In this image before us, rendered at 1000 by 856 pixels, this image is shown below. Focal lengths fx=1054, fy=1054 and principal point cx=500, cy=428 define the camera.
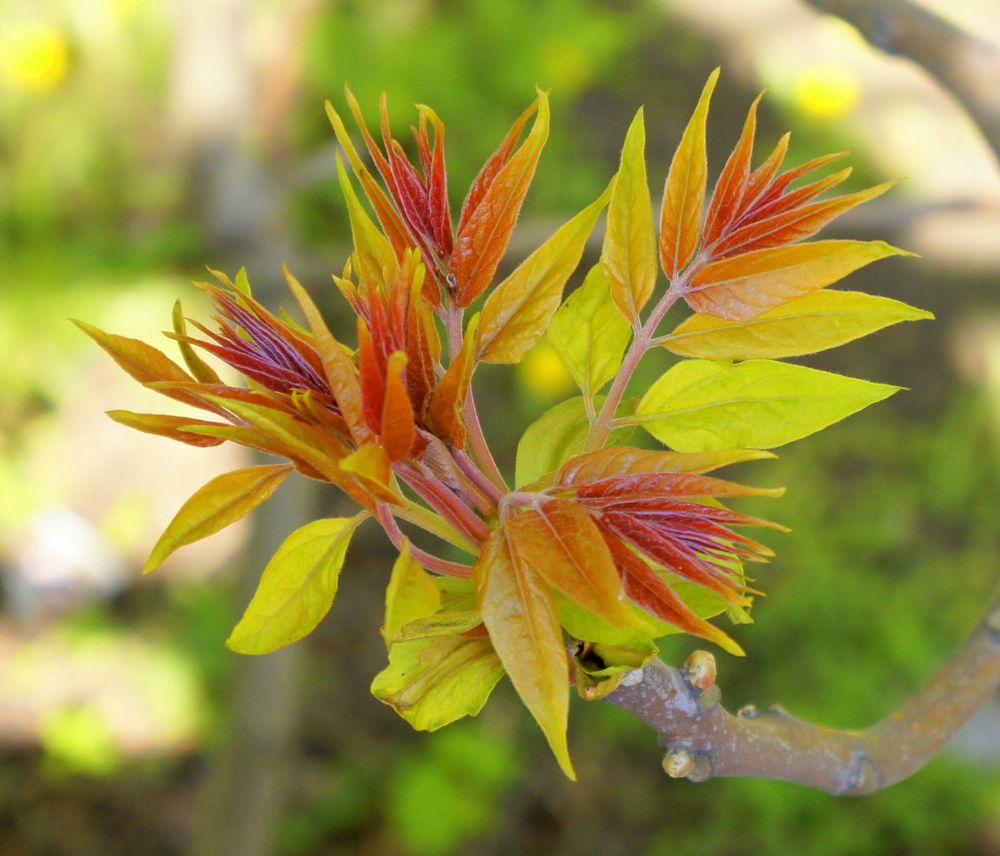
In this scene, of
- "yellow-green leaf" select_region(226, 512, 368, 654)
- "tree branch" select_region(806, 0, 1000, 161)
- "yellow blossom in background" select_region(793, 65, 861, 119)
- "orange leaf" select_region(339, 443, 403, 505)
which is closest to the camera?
"orange leaf" select_region(339, 443, 403, 505)

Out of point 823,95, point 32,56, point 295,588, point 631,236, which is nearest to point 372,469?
point 295,588

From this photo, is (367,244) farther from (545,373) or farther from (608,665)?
(545,373)

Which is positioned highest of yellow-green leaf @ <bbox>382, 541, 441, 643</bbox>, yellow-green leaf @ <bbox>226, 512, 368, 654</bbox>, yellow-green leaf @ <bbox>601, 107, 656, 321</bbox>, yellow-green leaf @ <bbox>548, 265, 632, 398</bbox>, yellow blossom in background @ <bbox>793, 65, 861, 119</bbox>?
yellow-green leaf @ <bbox>601, 107, 656, 321</bbox>

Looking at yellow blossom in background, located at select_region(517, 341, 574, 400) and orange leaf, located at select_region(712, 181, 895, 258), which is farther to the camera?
yellow blossom in background, located at select_region(517, 341, 574, 400)

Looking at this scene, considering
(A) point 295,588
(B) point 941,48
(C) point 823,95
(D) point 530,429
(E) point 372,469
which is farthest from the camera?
(C) point 823,95

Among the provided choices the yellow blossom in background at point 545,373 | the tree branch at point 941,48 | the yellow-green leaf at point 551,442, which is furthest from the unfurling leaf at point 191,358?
the yellow blossom in background at point 545,373

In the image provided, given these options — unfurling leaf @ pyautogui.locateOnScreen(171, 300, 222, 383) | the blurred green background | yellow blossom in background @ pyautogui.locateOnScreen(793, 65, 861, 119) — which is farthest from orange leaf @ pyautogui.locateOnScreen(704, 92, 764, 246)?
yellow blossom in background @ pyautogui.locateOnScreen(793, 65, 861, 119)

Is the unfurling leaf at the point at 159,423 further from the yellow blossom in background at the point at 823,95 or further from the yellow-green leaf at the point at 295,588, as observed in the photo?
the yellow blossom in background at the point at 823,95

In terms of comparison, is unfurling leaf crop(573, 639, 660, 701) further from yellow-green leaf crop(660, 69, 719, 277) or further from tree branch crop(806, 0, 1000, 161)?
tree branch crop(806, 0, 1000, 161)
